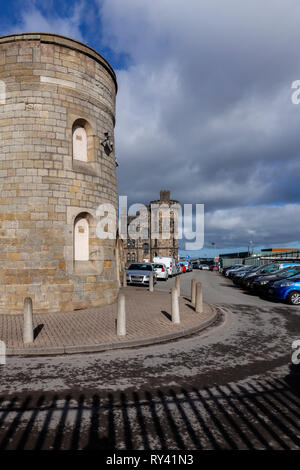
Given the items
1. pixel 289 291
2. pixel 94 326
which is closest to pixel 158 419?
pixel 94 326

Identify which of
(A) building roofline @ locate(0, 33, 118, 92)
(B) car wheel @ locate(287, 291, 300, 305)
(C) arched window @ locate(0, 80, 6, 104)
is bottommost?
(B) car wheel @ locate(287, 291, 300, 305)

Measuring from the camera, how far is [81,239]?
11.3m

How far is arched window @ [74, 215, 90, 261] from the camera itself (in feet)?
36.4

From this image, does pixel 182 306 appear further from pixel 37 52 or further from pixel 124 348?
pixel 37 52

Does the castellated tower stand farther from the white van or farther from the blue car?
the white van

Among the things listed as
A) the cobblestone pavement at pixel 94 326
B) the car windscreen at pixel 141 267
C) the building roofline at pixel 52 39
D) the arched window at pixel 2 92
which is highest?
→ the building roofline at pixel 52 39

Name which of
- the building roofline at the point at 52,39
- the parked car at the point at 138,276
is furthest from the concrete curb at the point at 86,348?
the parked car at the point at 138,276

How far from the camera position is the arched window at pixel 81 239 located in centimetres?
1109

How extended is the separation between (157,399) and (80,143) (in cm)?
967

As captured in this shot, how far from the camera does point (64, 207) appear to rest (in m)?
10.4

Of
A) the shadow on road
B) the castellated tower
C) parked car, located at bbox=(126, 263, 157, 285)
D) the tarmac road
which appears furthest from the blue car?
the shadow on road

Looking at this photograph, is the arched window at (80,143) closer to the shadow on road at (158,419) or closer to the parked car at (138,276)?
the shadow on road at (158,419)

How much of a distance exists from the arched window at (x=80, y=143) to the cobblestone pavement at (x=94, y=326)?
5.62 meters

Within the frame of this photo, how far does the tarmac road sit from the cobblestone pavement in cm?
57
